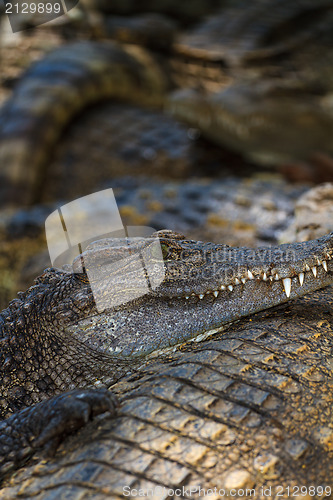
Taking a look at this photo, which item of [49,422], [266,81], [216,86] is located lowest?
[216,86]

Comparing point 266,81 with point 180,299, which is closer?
point 180,299

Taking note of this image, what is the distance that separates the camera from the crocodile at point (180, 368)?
4.40 feet

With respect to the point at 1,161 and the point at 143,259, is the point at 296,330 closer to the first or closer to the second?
the point at 143,259

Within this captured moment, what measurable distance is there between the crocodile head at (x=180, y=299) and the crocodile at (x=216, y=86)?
139 inches

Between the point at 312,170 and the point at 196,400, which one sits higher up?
the point at 196,400

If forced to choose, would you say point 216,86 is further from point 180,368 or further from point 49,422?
point 49,422

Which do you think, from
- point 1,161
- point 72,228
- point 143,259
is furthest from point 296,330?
point 1,161

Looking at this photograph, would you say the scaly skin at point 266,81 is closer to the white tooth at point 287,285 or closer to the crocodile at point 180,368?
the crocodile at point 180,368

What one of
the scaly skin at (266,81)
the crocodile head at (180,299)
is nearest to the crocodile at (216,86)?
the scaly skin at (266,81)

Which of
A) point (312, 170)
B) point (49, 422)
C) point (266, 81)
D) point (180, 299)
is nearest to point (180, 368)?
point (180, 299)

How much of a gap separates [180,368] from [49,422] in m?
0.44

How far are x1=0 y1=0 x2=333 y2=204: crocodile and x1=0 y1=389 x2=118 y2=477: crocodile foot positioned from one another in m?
4.11

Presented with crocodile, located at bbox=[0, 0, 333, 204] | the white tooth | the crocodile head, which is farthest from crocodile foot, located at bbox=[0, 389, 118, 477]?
crocodile, located at bbox=[0, 0, 333, 204]

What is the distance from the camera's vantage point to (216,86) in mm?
7215
